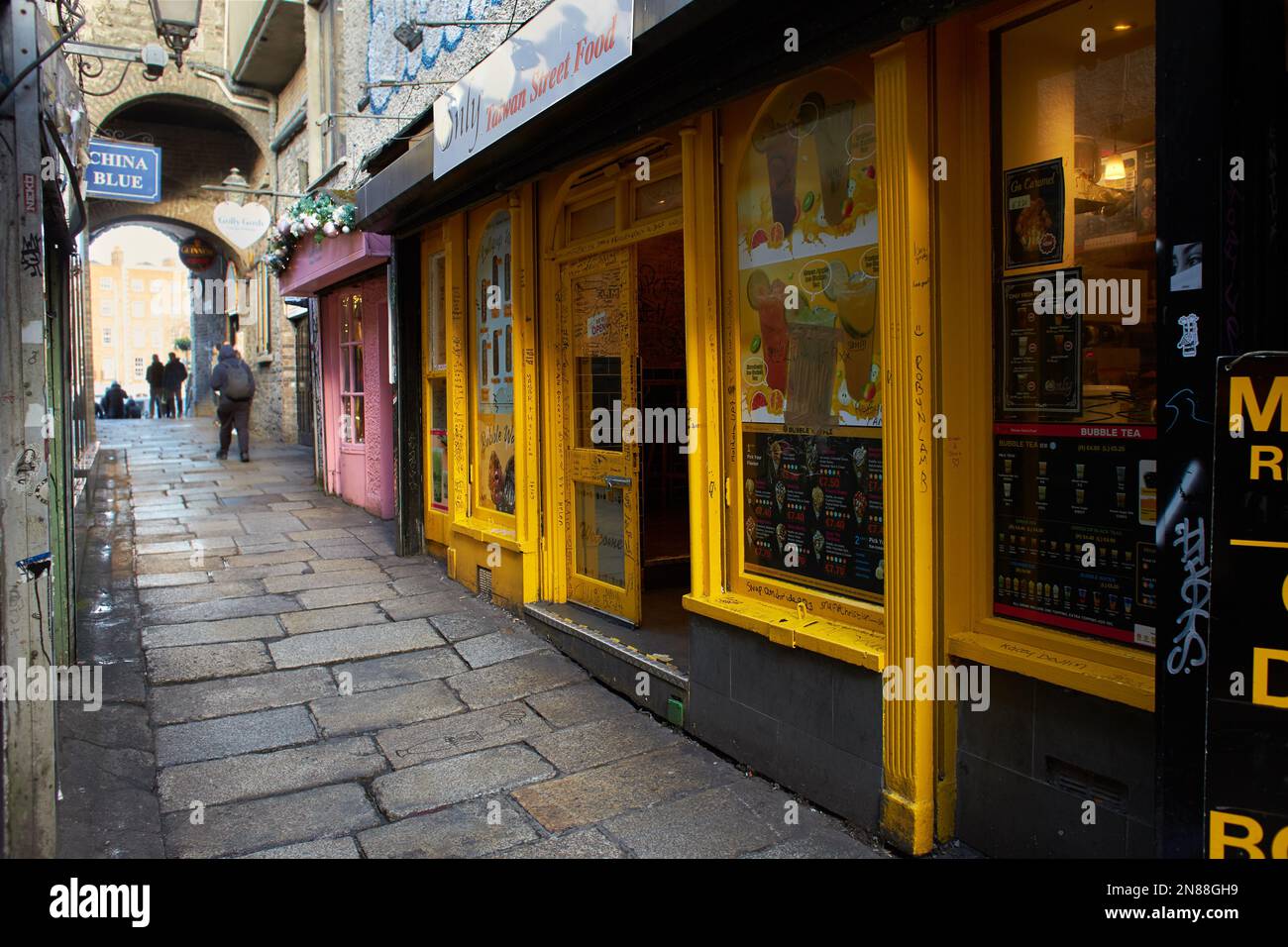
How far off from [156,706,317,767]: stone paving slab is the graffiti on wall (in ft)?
16.1

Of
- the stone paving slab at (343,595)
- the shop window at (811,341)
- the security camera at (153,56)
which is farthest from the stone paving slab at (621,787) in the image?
the security camera at (153,56)

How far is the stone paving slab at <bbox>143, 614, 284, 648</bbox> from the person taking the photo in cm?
602

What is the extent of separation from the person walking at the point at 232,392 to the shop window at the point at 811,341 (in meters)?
11.3

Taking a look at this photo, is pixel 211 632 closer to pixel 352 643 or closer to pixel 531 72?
pixel 352 643

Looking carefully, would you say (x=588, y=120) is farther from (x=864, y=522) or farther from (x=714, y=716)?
(x=714, y=716)

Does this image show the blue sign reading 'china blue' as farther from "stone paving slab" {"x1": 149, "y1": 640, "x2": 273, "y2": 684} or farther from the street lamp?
"stone paving slab" {"x1": 149, "y1": 640, "x2": 273, "y2": 684}

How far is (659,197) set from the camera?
5.27 meters

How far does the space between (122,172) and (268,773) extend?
7.25 metres

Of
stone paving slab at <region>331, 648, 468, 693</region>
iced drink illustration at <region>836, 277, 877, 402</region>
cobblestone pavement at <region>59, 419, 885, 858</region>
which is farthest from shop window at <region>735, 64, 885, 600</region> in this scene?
stone paving slab at <region>331, 648, 468, 693</region>

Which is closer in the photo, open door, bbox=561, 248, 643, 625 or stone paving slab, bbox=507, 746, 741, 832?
stone paving slab, bbox=507, 746, 741, 832

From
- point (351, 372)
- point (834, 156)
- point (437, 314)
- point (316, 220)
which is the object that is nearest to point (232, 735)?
point (834, 156)

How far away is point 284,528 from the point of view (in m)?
9.46

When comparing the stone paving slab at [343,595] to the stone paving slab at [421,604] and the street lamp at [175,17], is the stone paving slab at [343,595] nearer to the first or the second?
the stone paving slab at [421,604]
